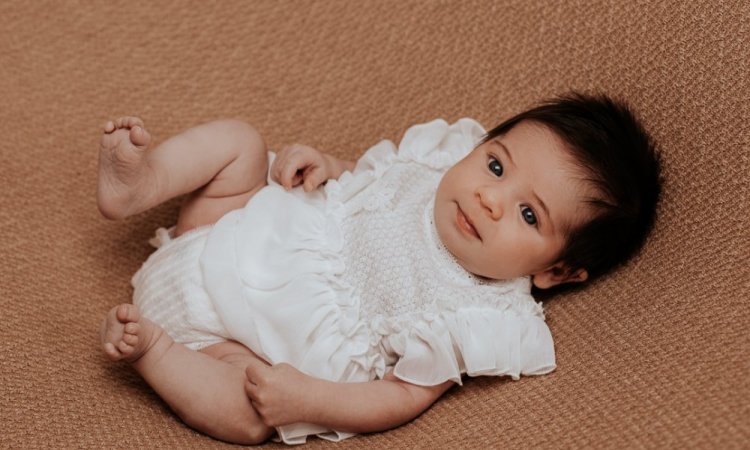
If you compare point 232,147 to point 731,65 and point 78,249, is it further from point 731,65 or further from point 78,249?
point 731,65

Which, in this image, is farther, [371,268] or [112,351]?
[371,268]

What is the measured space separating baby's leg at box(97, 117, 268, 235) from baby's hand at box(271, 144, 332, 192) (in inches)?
1.6

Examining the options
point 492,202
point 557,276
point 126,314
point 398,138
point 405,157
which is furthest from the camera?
point 398,138

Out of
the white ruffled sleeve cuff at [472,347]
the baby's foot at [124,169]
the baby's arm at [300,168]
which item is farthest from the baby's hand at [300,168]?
the white ruffled sleeve cuff at [472,347]

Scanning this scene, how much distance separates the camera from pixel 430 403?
4.16 ft

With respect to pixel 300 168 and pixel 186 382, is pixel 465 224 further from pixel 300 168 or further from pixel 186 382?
pixel 186 382

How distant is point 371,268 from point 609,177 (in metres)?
0.39

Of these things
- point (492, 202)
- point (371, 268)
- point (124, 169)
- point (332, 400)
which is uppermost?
point (124, 169)

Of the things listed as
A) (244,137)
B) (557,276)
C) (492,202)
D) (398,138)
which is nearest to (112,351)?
(244,137)

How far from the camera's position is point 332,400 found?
3.90 ft

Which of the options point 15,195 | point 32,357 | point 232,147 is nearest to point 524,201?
point 232,147

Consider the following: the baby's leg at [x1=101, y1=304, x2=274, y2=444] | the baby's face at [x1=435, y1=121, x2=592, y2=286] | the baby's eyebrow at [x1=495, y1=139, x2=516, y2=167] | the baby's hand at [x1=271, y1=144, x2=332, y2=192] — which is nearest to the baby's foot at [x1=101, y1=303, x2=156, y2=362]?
the baby's leg at [x1=101, y1=304, x2=274, y2=444]

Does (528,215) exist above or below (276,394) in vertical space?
above

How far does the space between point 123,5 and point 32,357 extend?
95 centimetres
